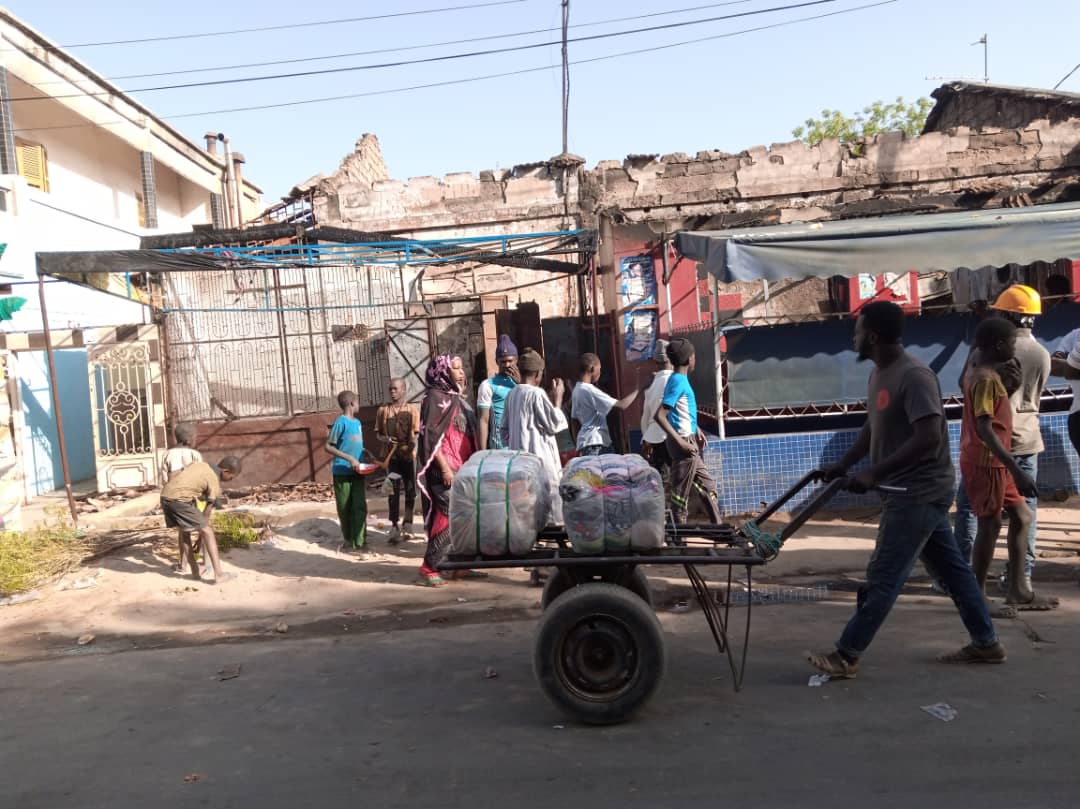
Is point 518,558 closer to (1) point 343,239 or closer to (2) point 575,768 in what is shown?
(2) point 575,768

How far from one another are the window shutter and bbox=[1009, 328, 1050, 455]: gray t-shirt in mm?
17316

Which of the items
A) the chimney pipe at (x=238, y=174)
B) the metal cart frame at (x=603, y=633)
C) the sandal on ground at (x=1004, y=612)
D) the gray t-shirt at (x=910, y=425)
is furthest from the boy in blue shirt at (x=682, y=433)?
the chimney pipe at (x=238, y=174)

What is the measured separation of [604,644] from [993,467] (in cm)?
270

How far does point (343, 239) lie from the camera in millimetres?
12039

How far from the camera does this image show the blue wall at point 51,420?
12070 mm

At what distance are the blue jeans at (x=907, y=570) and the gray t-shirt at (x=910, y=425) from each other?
0.27ft

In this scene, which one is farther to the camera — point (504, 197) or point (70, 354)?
point (504, 197)

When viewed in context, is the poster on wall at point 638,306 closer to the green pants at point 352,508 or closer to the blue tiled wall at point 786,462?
the blue tiled wall at point 786,462

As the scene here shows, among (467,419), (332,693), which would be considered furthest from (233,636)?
(467,419)

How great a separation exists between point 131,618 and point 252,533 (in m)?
1.85

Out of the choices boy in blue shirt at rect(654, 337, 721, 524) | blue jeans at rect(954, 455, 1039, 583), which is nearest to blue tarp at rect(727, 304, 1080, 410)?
boy in blue shirt at rect(654, 337, 721, 524)

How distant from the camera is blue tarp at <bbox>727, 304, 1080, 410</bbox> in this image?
8.70 m

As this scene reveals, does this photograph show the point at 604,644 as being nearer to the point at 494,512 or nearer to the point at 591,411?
the point at 494,512

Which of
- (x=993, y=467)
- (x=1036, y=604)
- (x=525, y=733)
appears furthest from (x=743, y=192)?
(x=525, y=733)
